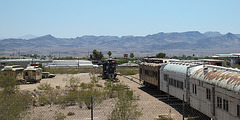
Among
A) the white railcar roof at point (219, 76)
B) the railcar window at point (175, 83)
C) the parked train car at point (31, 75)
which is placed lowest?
the parked train car at point (31, 75)

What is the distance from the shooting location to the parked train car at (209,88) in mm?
14025

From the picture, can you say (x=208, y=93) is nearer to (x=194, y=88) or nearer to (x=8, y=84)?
(x=194, y=88)

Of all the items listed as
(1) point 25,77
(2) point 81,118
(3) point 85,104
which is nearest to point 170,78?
(3) point 85,104

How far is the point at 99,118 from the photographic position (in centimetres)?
1909

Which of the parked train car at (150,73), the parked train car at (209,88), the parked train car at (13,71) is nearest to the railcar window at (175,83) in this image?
the parked train car at (209,88)

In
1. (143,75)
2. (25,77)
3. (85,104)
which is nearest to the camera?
(85,104)

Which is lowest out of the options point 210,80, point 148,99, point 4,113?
point 148,99

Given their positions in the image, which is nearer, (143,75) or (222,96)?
(222,96)

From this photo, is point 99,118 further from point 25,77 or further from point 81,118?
point 25,77

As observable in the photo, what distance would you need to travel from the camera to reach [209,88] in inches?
658

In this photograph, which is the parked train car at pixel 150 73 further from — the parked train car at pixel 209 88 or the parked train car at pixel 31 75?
the parked train car at pixel 31 75

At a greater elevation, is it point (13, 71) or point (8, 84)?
point (13, 71)

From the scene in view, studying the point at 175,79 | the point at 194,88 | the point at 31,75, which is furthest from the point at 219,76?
the point at 31,75

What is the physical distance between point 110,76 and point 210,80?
34447 millimetres
